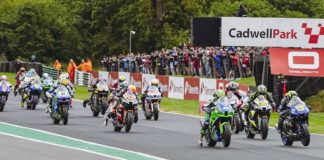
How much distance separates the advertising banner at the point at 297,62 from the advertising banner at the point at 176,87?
21.8ft

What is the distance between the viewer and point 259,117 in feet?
65.7

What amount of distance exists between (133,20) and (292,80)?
161ft

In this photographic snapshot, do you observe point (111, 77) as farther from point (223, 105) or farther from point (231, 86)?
point (223, 105)

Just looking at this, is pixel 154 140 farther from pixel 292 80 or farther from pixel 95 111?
pixel 292 80

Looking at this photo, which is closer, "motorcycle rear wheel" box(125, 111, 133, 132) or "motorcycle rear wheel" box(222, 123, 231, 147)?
"motorcycle rear wheel" box(222, 123, 231, 147)

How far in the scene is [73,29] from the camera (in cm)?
9881

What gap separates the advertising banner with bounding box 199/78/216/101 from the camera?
34119 mm

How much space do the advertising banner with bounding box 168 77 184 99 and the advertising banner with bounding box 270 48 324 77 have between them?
6.65 metres

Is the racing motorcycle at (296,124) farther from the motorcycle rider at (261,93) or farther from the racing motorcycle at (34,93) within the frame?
the racing motorcycle at (34,93)

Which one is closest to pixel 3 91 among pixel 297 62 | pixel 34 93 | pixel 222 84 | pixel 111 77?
pixel 34 93

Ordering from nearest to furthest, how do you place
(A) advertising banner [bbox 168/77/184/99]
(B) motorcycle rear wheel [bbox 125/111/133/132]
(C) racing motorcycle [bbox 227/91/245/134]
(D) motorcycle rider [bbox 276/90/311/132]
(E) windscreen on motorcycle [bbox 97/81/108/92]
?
(D) motorcycle rider [bbox 276/90/311/132]
(B) motorcycle rear wheel [bbox 125/111/133/132]
(C) racing motorcycle [bbox 227/91/245/134]
(E) windscreen on motorcycle [bbox 97/81/108/92]
(A) advertising banner [bbox 168/77/184/99]

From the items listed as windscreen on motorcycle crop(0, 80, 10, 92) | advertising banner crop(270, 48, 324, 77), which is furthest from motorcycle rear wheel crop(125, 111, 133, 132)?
advertising banner crop(270, 48, 324, 77)

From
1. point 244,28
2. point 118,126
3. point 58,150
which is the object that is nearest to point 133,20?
point 244,28

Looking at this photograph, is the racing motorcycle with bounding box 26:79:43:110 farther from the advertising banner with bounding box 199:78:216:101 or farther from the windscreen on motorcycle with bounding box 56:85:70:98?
the advertising banner with bounding box 199:78:216:101
